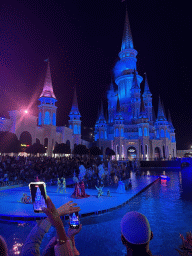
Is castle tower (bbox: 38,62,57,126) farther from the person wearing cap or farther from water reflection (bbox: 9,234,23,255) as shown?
the person wearing cap

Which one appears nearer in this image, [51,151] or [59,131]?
[51,151]

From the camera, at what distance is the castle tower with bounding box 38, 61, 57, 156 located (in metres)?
36.2

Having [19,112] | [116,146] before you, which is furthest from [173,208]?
[116,146]

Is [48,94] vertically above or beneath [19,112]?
above

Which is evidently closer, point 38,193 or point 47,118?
point 38,193

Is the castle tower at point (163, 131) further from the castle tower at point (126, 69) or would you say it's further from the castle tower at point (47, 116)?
the castle tower at point (47, 116)

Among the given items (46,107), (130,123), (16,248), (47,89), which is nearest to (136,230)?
(16,248)

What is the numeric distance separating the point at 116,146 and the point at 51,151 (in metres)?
24.3

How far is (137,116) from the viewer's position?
60844 millimetres

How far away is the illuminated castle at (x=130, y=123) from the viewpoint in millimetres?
56500

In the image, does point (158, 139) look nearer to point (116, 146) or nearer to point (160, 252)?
point (116, 146)

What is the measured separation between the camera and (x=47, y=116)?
3828cm

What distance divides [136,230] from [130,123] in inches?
2372

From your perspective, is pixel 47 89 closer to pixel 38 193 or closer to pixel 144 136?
pixel 144 136
